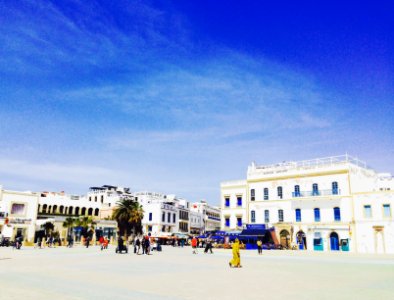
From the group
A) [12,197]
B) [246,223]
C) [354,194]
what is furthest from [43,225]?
[354,194]

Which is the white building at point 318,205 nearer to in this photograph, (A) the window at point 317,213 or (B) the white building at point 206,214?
(A) the window at point 317,213

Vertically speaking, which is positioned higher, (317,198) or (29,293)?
(317,198)

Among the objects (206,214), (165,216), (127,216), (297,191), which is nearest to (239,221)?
(297,191)

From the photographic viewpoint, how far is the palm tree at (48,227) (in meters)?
52.8

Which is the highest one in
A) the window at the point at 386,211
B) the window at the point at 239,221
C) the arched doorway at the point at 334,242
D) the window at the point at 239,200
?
the window at the point at 239,200

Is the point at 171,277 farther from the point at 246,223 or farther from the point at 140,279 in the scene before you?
the point at 246,223

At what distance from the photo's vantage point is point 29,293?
1020 centimetres

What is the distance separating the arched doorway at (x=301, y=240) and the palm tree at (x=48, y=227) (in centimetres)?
3399

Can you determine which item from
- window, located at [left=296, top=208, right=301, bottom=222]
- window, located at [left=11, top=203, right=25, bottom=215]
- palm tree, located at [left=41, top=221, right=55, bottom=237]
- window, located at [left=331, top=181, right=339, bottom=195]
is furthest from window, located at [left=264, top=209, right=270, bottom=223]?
window, located at [left=11, top=203, right=25, bottom=215]

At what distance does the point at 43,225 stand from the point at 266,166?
33.2 meters

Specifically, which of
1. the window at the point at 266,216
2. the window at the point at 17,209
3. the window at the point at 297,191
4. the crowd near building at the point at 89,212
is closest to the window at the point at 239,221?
the window at the point at 266,216

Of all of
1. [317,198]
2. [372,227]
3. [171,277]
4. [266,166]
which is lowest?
[171,277]

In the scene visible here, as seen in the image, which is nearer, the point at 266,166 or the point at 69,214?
the point at 266,166

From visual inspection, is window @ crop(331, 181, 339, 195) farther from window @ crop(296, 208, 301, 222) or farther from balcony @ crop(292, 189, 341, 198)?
window @ crop(296, 208, 301, 222)
